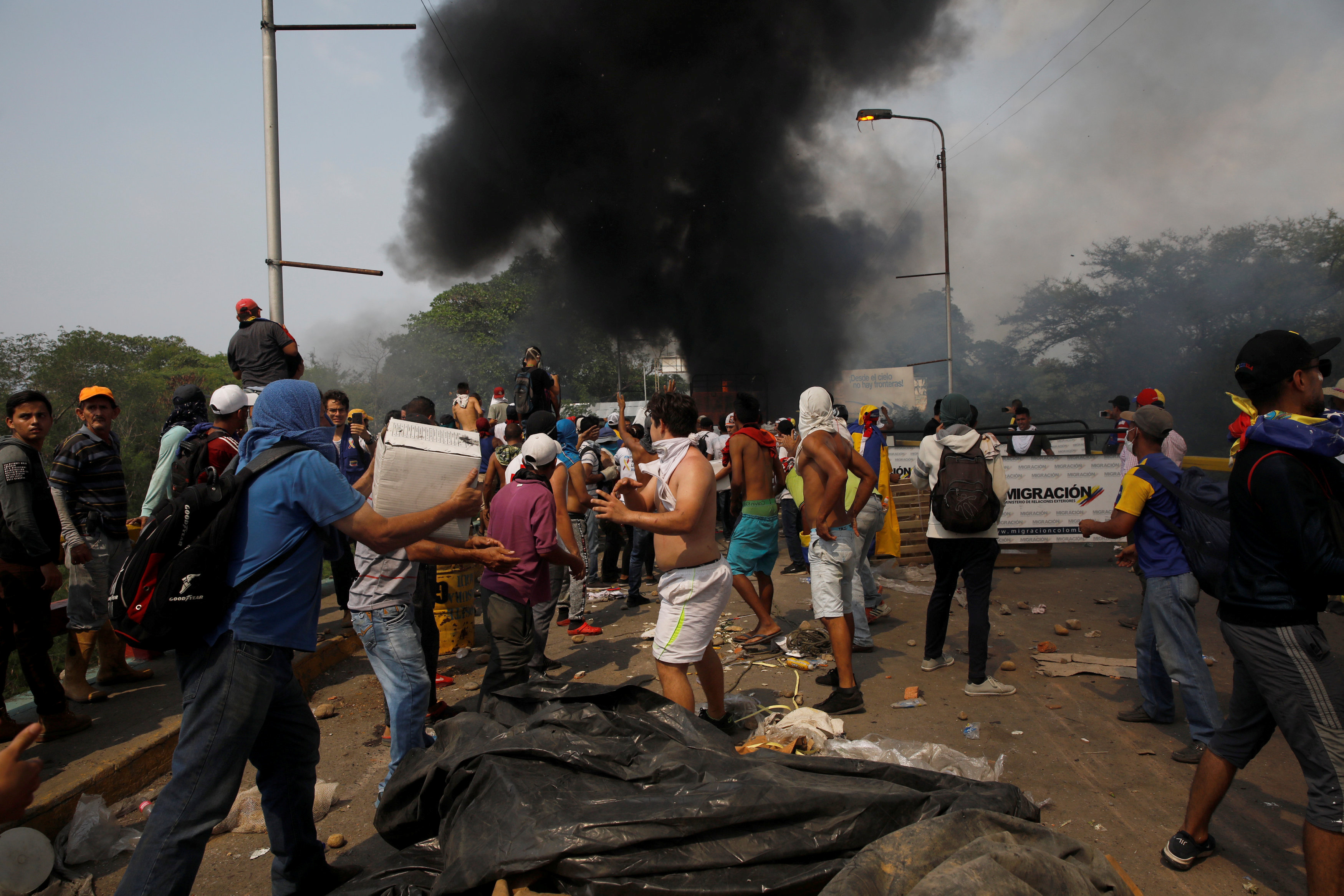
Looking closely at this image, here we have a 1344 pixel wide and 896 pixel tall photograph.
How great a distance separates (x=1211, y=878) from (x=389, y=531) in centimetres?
314

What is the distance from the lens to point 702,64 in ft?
82.2

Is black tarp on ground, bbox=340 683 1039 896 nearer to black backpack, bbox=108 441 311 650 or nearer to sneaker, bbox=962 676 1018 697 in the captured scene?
black backpack, bbox=108 441 311 650

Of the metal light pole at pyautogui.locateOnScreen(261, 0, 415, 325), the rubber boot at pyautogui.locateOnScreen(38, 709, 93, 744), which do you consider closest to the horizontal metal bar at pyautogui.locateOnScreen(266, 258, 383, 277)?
the metal light pole at pyautogui.locateOnScreen(261, 0, 415, 325)

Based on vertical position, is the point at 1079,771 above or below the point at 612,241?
below

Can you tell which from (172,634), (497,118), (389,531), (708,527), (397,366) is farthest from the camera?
(397,366)

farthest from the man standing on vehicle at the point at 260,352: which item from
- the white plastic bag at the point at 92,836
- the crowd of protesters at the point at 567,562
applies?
the white plastic bag at the point at 92,836

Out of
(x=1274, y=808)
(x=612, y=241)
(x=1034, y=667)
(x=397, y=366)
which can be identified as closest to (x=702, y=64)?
(x=612, y=241)

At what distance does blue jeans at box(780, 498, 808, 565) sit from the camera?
8.36m

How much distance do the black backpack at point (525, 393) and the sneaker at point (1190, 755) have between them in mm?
6792

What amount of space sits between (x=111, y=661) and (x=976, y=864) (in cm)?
524

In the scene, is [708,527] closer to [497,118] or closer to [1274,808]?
[1274,808]

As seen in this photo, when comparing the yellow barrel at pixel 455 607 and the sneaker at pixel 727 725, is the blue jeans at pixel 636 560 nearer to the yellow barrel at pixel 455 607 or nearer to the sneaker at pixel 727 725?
the yellow barrel at pixel 455 607

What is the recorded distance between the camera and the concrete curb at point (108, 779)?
2.95 metres

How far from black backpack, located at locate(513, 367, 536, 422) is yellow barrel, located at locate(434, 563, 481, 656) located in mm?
3231
